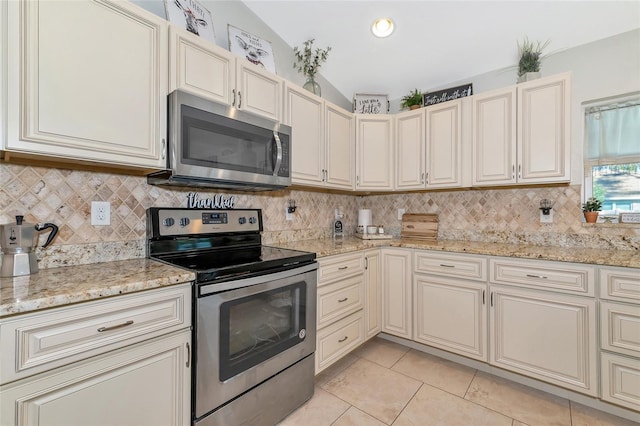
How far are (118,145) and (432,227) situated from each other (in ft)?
8.55

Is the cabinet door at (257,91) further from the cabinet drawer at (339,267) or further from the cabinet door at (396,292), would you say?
the cabinet door at (396,292)

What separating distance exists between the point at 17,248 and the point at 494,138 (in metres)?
2.98

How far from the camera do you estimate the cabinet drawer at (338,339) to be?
6.25 feet

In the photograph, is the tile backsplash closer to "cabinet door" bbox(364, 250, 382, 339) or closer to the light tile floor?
"cabinet door" bbox(364, 250, 382, 339)

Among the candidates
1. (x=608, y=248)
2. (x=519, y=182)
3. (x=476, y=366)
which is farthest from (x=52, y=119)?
(x=608, y=248)

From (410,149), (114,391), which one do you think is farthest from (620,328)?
(114,391)

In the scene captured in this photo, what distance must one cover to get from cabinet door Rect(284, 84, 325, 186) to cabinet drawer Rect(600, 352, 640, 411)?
7.10ft

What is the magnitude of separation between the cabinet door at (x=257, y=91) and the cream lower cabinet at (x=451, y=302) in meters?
1.64

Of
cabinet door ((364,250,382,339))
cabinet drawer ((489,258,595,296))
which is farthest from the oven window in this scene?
cabinet drawer ((489,258,595,296))

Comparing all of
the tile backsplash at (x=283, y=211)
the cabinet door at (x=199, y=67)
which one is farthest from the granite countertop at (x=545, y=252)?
the cabinet door at (x=199, y=67)

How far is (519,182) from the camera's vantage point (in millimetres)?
2156

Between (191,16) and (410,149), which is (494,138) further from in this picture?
(191,16)

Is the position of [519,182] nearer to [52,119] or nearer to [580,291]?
[580,291]

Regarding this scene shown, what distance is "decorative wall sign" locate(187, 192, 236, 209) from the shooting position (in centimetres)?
185
